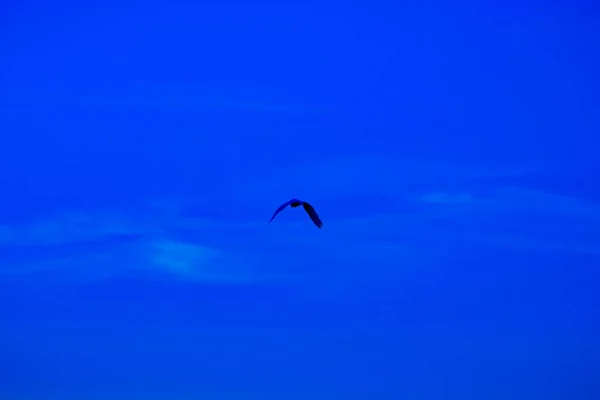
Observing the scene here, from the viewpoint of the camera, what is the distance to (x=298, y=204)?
69812 mm
